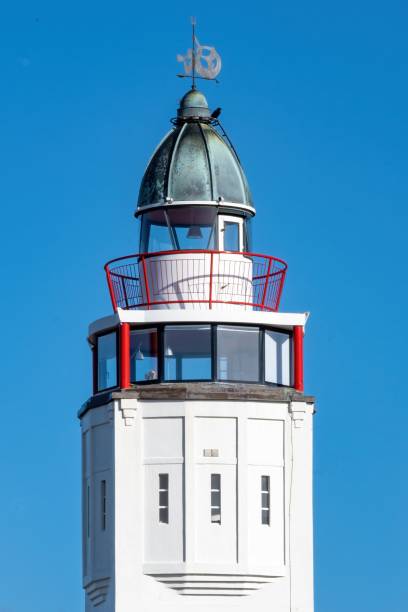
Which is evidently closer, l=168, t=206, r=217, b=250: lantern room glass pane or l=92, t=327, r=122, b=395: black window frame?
l=92, t=327, r=122, b=395: black window frame

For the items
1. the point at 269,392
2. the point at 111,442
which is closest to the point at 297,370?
the point at 269,392

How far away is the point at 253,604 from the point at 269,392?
16.4ft

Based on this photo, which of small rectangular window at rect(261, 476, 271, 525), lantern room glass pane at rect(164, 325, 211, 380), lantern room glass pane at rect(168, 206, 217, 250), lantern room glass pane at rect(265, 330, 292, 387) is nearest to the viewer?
small rectangular window at rect(261, 476, 271, 525)

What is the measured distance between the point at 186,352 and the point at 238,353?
1245mm

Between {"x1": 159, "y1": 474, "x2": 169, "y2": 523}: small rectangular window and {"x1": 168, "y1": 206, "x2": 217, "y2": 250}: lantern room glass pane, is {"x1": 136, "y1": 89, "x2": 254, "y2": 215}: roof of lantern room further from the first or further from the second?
{"x1": 159, "y1": 474, "x2": 169, "y2": 523}: small rectangular window

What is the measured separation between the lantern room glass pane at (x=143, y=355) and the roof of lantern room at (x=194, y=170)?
3136 mm

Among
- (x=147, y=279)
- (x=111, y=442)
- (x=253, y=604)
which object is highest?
(x=147, y=279)

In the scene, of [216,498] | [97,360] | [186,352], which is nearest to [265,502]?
[216,498]

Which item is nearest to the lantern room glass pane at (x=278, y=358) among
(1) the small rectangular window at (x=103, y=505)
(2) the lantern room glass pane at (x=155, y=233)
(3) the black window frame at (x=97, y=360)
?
(2) the lantern room glass pane at (x=155, y=233)

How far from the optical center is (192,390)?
56094mm

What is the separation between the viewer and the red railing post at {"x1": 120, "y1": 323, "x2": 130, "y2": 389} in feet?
186

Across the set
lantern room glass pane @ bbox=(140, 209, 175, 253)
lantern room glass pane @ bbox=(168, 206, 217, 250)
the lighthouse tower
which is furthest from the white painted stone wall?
lantern room glass pane @ bbox=(168, 206, 217, 250)

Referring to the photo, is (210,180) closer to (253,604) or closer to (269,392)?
(269,392)

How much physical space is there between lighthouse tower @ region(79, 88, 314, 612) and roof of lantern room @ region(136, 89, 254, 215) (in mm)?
40
